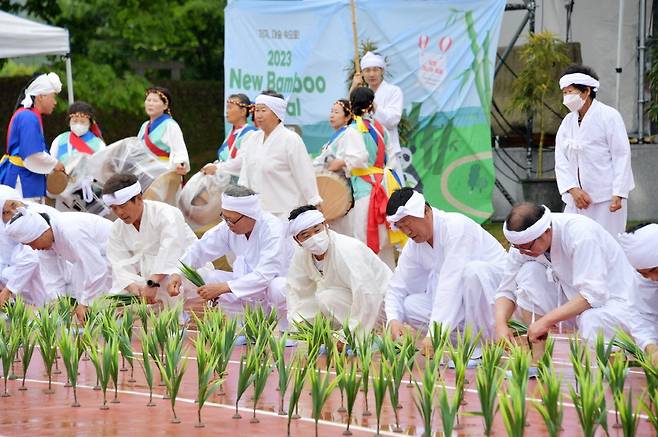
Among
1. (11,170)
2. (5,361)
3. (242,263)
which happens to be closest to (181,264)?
(242,263)

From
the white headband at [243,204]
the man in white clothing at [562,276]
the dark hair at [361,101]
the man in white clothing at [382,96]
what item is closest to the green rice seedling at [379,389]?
the man in white clothing at [562,276]

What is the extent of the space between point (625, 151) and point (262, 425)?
475cm

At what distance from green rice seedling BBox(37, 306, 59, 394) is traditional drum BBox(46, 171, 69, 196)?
502cm

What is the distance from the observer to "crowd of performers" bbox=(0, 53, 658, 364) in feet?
24.1

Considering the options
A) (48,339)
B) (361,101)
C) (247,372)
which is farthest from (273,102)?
(247,372)

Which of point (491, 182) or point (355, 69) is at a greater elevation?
point (355, 69)

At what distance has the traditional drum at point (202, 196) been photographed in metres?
12.1

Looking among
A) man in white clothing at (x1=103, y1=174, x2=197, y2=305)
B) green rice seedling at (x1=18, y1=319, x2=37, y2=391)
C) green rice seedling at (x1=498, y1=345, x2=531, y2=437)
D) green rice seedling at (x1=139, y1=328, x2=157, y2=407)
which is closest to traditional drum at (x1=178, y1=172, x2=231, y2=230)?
man in white clothing at (x1=103, y1=174, x2=197, y2=305)

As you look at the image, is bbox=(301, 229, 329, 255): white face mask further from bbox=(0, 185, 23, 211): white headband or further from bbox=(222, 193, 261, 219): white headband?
bbox=(0, 185, 23, 211): white headband

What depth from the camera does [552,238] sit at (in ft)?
24.2

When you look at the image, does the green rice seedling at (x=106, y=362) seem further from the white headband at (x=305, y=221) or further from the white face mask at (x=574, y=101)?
the white face mask at (x=574, y=101)

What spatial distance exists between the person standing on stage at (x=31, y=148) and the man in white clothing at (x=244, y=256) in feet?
11.2

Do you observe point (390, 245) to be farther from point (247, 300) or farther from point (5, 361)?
point (5, 361)

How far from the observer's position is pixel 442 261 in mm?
8125
